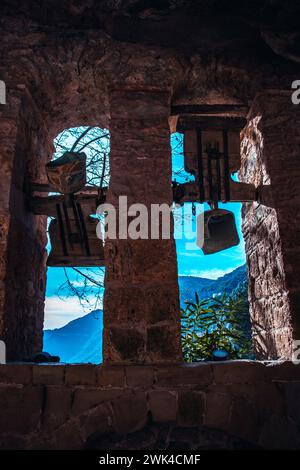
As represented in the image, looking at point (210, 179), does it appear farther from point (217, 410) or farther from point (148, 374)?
point (217, 410)

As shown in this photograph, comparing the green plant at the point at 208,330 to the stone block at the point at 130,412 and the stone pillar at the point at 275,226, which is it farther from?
the stone block at the point at 130,412

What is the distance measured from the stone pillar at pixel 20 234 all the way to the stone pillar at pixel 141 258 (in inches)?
28.2

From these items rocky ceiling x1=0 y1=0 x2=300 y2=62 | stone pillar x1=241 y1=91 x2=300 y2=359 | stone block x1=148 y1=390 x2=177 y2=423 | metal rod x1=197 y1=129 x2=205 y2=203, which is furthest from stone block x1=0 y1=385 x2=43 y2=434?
rocky ceiling x1=0 y1=0 x2=300 y2=62

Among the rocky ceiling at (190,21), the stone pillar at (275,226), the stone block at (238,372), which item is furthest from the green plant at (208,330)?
the rocky ceiling at (190,21)

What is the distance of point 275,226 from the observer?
2900mm

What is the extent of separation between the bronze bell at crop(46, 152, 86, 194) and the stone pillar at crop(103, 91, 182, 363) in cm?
25

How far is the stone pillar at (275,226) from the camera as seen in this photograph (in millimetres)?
2748

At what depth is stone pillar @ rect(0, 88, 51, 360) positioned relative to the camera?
8.96 feet

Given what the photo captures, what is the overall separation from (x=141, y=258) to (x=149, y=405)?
96 centimetres

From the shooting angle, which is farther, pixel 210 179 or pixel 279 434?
pixel 210 179

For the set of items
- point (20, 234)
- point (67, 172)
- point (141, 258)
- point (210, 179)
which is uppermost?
point (210, 179)

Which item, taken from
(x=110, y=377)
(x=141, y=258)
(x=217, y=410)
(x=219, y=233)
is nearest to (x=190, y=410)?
(x=217, y=410)

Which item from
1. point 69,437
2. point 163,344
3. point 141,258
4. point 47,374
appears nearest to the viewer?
point 69,437

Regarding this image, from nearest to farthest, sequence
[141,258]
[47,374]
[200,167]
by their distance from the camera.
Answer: [47,374] → [141,258] → [200,167]
